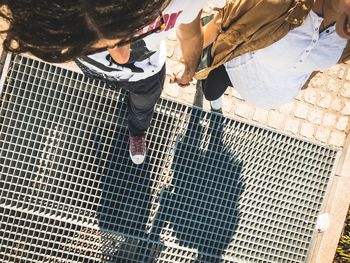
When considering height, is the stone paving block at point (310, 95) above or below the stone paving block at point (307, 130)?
above

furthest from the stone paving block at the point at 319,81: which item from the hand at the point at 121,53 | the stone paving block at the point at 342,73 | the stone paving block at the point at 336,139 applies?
the hand at the point at 121,53

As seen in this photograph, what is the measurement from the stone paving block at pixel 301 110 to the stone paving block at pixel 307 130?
9 cm

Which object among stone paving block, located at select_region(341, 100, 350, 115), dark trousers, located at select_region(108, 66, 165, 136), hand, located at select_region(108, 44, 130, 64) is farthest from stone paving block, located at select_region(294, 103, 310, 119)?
hand, located at select_region(108, 44, 130, 64)

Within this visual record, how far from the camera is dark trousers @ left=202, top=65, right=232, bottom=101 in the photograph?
3.29 m

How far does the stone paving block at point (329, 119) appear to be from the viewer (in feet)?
14.5

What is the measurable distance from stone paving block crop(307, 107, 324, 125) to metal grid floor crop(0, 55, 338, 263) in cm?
27

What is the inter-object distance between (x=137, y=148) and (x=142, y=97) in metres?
0.97

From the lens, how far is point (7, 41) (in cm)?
164

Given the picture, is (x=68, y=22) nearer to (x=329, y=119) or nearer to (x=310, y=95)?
(x=310, y=95)

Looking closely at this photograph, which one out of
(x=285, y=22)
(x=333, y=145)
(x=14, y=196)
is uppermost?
(x=285, y=22)

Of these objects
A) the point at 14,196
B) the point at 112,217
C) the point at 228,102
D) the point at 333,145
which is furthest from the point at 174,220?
the point at 333,145

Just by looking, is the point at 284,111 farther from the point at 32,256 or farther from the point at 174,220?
the point at 32,256

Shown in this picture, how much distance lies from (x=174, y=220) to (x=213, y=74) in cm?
165

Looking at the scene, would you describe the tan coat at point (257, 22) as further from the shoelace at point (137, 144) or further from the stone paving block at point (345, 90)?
the stone paving block at point (345, 90)
